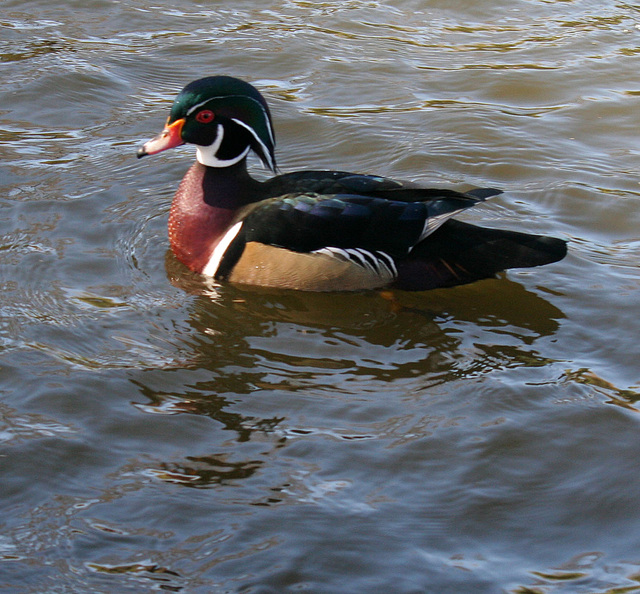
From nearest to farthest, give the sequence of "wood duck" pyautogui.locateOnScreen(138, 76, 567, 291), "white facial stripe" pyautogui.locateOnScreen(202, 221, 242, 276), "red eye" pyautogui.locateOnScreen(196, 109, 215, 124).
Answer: "wood duck" pyautogui.locateOnScreen(138, 76, 567, 291)
"white facial stripe" pyautogui.locateOnScreen(202, 221, 242, 276)
"red eye" pyautogui.locateOnScreen(196, 109, 215, 124)

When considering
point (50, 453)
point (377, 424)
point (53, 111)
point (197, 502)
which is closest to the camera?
point (197, 502)

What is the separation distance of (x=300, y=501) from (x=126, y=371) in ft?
4.06

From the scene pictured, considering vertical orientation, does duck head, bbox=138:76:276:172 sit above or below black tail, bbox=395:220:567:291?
above

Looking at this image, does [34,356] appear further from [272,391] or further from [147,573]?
[147,573]

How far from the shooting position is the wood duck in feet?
17.1

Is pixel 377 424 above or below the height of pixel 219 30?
below

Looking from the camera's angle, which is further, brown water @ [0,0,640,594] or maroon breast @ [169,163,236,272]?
maroon breast @ [169,163,236,272]

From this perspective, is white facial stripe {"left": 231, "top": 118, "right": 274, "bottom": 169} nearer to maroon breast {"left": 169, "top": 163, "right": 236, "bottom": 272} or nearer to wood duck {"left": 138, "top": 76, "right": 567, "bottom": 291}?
wood duck {"left": 138, "top": 76, "right": 567, "bottom": 291}

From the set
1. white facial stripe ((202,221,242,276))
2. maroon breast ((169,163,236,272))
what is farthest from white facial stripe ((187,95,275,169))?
white facial stripe ((202,221,242,276))

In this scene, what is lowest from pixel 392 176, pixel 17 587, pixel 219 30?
pixel 17 587

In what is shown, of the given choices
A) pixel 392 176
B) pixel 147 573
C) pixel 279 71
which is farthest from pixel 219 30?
pixel 147 573

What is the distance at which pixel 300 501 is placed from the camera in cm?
370

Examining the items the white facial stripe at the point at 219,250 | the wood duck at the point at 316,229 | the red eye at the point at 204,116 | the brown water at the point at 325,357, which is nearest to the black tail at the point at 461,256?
the wood duck at the point at 316,229

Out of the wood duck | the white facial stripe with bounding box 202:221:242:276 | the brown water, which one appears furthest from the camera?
the white facial stripe with bounding box 202:221:242:276
